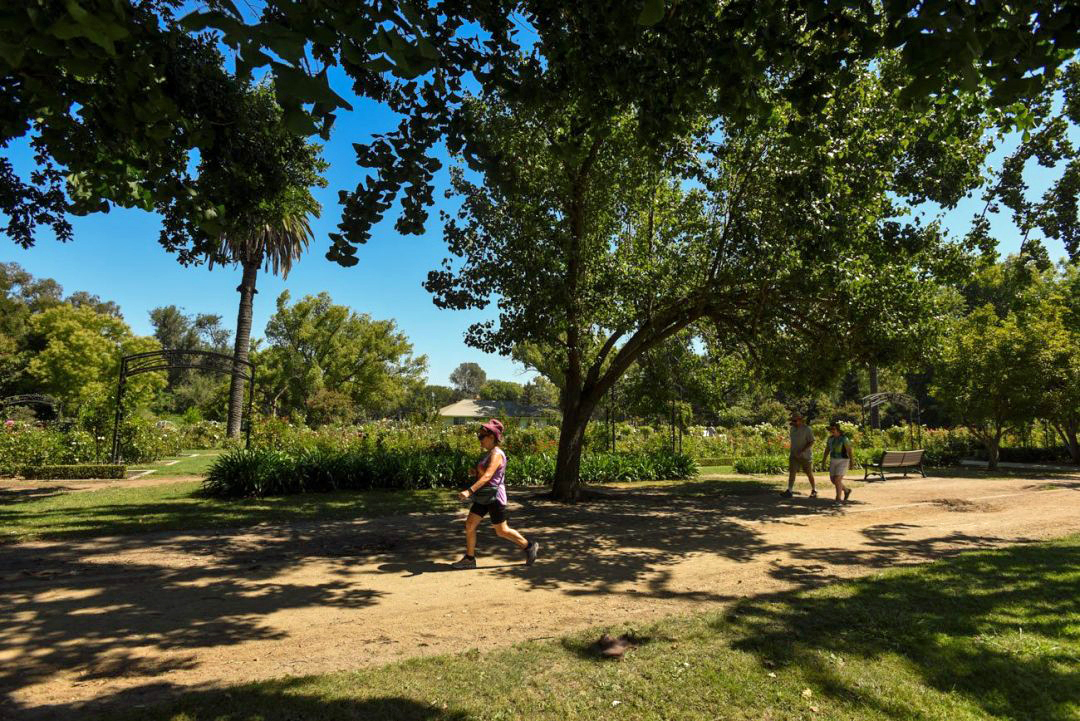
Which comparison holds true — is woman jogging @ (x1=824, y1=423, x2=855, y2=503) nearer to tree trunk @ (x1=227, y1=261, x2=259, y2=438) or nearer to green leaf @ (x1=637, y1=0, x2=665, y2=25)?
green leaf @ (x1=637, y1=0, x2=665, y2=25)

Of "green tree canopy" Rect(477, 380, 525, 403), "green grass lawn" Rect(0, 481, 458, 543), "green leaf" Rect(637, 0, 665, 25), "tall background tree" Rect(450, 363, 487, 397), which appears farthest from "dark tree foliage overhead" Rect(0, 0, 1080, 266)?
"tall background tree" Rect(450, 363, 487, 397)

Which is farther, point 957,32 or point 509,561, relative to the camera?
point 509,561

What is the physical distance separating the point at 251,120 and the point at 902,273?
Result: 11497mm

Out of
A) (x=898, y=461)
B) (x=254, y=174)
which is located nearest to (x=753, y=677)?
(x=254, y=174)

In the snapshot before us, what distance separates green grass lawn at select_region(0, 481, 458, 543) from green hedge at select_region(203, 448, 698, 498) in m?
0.63

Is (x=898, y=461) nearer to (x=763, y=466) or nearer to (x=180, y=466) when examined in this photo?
(x=763, y=466)

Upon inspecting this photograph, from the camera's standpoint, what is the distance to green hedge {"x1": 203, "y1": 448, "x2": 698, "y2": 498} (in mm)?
11852

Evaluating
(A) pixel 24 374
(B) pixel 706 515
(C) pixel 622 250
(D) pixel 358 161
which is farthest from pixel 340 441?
(A) pixel 24 374

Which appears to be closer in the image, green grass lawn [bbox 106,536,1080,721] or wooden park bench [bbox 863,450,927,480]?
green grass lawn [bbox 106,536,1080,721]

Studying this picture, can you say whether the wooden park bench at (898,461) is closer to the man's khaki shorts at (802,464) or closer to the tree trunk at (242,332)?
the man's khaki shorts at (802,464)


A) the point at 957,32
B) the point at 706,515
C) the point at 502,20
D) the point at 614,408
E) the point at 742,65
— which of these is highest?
the point at 502,20

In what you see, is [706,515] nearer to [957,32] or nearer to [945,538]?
[945,538]

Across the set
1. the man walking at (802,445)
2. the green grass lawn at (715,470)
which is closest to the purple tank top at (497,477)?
the man walking at (802,445)

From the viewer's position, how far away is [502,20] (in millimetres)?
4578
